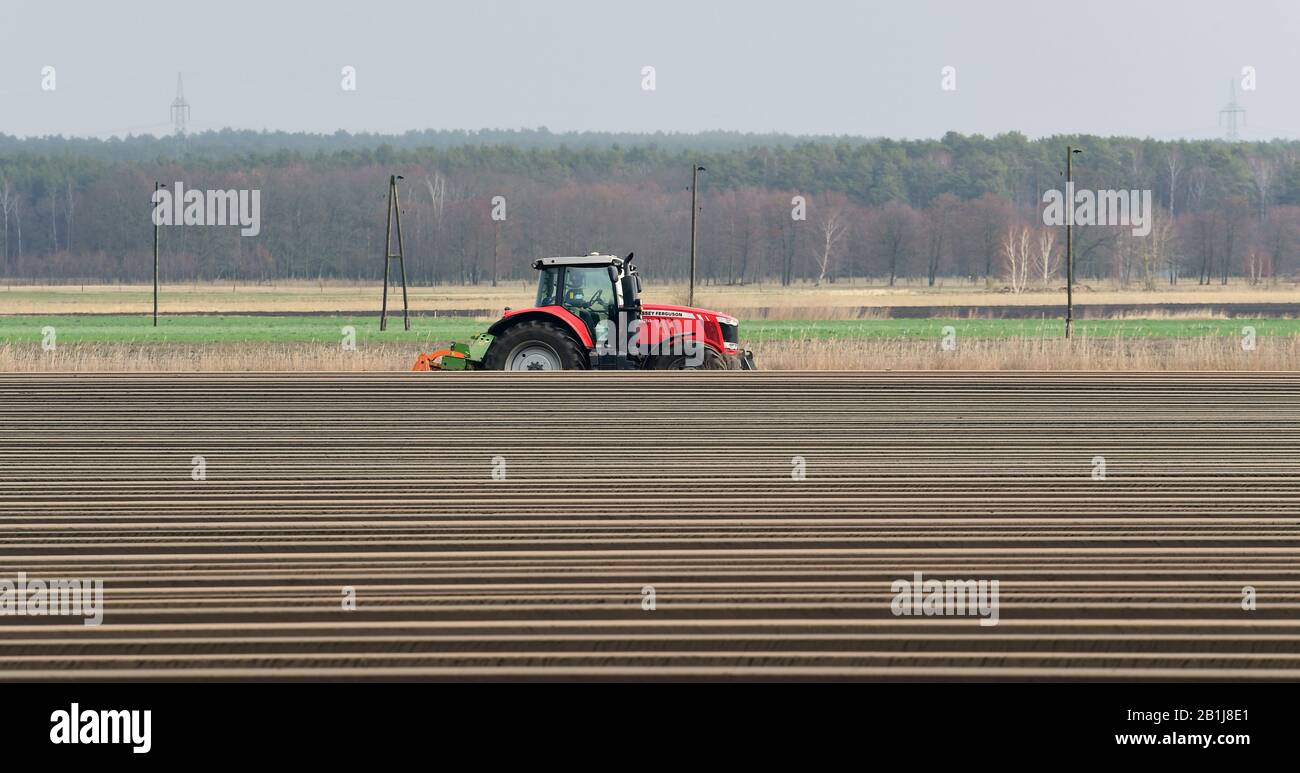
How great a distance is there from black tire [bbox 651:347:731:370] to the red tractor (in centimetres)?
1

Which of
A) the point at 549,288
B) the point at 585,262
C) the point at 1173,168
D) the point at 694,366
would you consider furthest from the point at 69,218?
the point at 694,366

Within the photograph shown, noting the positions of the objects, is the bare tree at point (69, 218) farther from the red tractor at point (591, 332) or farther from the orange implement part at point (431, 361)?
the red tractor at point (591, 332)

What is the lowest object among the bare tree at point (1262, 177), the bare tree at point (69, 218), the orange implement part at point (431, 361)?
the orange implement part at point (431, 361)

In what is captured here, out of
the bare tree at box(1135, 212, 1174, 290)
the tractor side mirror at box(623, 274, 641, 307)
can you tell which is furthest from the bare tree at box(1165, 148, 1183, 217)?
the tractor side mirror at box(623, 274, 641, 307)

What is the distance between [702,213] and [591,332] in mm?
90268

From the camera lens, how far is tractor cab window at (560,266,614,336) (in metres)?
14.7

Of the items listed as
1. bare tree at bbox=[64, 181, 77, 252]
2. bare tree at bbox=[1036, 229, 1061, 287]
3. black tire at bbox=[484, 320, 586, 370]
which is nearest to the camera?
black tire at bbox=[484, 320, 586, 370]

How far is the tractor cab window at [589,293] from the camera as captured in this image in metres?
14.7

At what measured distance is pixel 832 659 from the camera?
194 inches

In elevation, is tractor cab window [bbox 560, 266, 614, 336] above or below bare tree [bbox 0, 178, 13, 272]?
below

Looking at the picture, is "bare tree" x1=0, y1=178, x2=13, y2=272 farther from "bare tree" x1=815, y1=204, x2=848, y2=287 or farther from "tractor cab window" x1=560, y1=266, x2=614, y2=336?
"tractor cab window" x1=560, y1=266, x2=614, y2=336

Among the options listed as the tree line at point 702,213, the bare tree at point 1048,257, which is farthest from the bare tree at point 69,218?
the bare tree at point 1048,257
